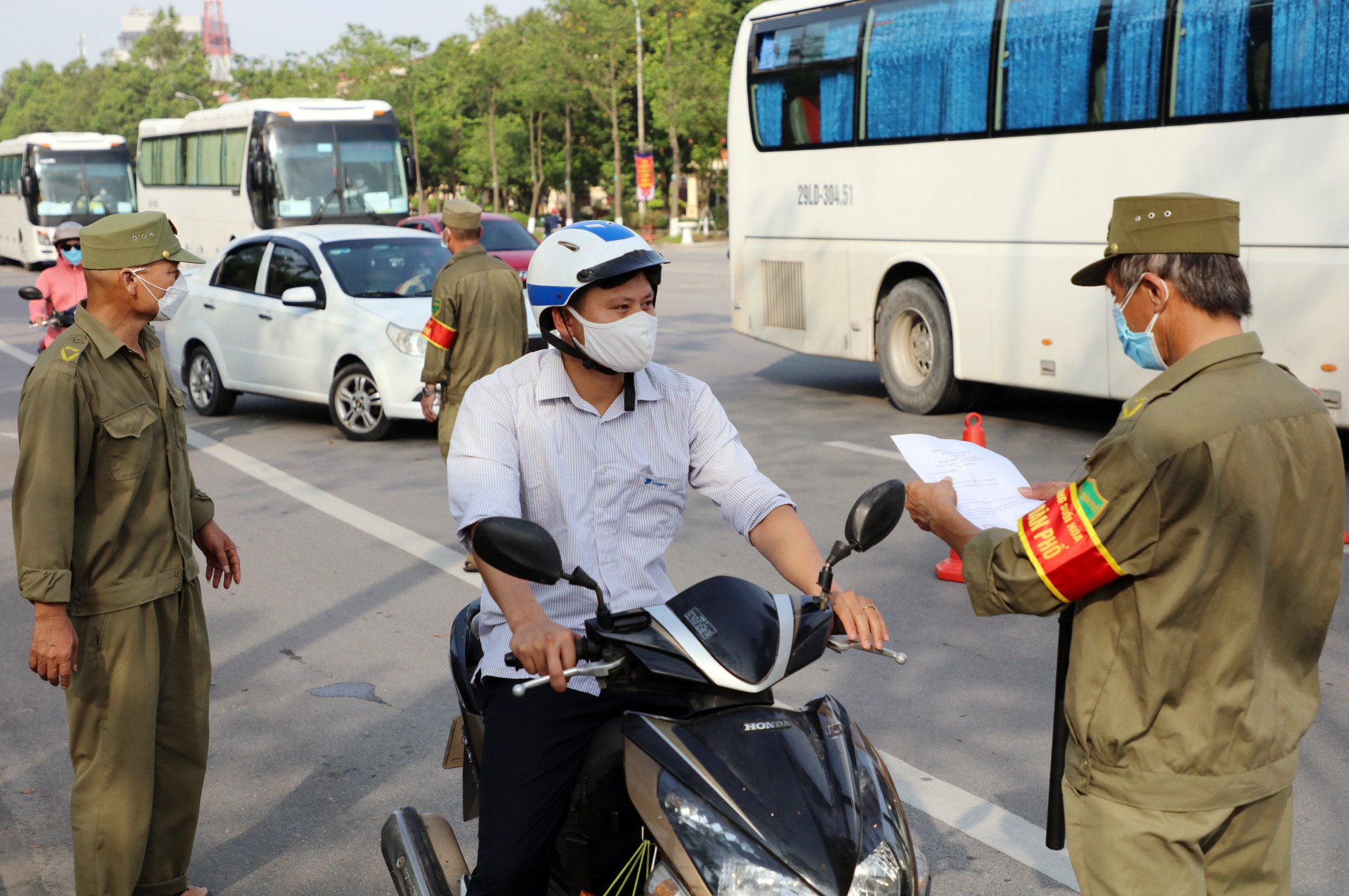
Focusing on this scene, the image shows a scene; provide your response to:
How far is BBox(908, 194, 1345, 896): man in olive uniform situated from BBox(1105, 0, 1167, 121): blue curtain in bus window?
807 centimetres

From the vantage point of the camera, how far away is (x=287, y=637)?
6.30 metres

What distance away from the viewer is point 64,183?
124ft

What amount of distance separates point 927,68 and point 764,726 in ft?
33.8

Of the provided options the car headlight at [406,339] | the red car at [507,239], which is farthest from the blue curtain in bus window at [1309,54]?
the red car at [507,239]

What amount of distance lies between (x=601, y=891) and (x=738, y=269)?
Answer: 12.0 meters

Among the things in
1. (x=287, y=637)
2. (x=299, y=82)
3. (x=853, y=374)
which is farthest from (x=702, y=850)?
(x=299, y=82)

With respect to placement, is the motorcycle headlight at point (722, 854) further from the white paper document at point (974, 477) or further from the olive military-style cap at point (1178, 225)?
the olive military-style cap at point (1178, 225)

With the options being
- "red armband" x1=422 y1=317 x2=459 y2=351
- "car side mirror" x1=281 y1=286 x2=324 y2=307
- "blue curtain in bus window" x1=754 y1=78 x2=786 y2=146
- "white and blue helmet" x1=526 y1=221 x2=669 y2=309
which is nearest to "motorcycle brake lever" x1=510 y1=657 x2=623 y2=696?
"white and blue helmet" x1=526 y1=221 x2=669 y2=309

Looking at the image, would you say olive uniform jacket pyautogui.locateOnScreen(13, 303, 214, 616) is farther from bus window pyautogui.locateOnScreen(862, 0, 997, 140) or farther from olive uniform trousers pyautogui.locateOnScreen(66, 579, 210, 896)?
bus window pyautogui.locateOnScreen(862, 0, 997, 140)

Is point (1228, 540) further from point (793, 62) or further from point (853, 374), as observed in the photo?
point (853, 374)

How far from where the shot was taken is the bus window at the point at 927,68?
11312mm

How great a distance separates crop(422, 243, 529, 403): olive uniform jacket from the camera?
7.77m

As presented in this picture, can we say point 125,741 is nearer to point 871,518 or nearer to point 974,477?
point 871,518

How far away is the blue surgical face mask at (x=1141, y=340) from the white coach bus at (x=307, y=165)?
22688 mm
